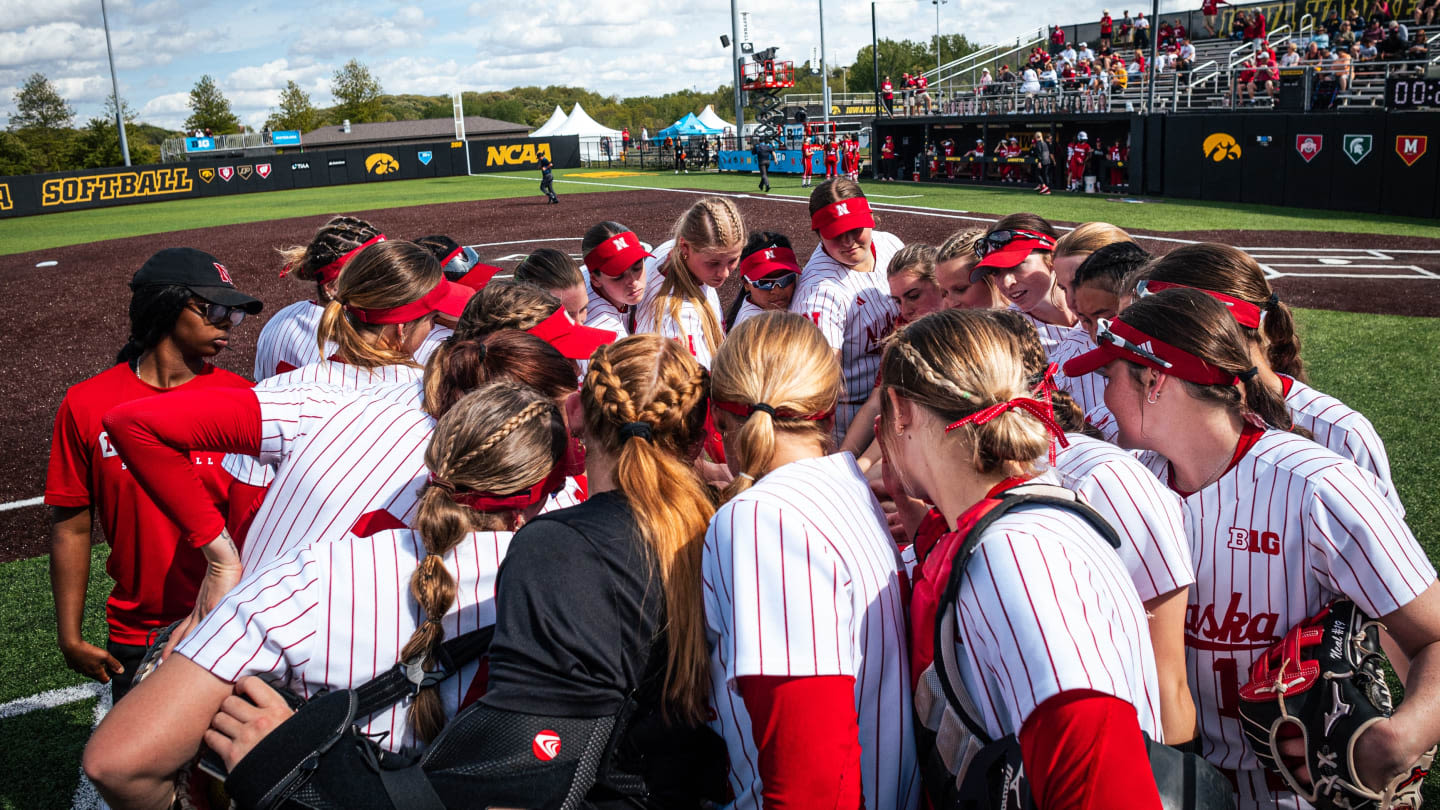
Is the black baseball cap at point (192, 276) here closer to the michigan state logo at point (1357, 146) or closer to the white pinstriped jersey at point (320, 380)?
the white pinstriped jersey at point (320, 380)

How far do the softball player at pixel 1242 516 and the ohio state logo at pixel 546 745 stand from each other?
5.25ft

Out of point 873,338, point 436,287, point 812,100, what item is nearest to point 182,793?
point 436,287

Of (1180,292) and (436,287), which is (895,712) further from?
(436,287)

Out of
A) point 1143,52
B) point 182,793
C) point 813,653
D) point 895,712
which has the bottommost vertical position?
point 182,793

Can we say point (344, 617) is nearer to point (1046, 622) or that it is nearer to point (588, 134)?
Result: point (1046, 622)

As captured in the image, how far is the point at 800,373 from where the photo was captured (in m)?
2.01

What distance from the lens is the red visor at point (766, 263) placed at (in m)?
4.67

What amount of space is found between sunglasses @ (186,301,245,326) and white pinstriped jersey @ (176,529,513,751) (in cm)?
157

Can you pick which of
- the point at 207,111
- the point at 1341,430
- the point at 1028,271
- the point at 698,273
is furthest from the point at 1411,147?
the point at 207,111

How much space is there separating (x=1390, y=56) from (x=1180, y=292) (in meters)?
25.6

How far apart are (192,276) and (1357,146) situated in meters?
22.0

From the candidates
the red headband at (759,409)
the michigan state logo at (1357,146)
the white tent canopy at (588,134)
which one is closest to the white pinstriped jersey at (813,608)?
the red headband at (759,409)

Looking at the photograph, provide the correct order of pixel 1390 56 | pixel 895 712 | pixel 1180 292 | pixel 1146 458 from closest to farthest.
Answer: pixel 895 712, pixel 1180 292, pixel 1146 458, pixel 1390 56

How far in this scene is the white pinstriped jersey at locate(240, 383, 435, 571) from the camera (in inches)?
88.3
